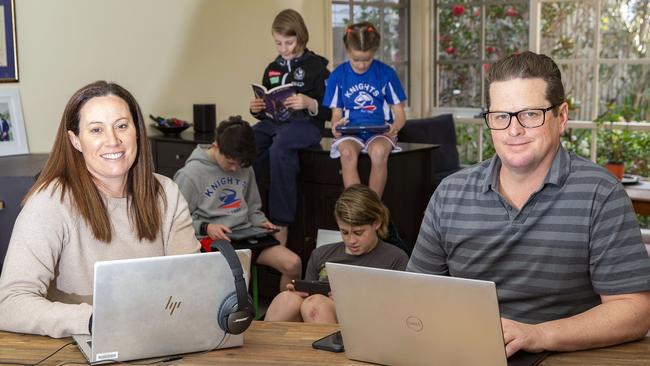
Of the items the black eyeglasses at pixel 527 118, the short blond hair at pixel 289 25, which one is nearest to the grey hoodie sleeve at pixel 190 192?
the short blond hair at pixel 289 25

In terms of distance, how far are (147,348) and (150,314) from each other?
8cm

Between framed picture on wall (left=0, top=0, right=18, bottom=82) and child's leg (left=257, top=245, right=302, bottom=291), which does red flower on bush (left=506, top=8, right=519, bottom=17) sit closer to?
child's leg (left=257, top=245, right=302, bottom=291)

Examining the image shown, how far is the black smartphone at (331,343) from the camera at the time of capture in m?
2.07

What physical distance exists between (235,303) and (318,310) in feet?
5.29

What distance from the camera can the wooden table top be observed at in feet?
6.40

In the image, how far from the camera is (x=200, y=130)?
19.6ft

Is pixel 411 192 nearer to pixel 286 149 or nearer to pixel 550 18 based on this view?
pixel 286 149

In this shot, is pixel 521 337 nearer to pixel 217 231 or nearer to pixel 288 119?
pixel 217 231

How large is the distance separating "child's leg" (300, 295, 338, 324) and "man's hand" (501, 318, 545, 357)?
172 cm

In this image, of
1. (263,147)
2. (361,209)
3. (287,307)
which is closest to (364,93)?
(263,147)

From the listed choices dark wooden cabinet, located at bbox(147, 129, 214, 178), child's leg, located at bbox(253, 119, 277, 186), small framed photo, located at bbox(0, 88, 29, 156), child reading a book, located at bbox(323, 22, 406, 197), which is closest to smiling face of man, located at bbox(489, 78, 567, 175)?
child reading a book, located at bbox(323, 22, 406, 197)

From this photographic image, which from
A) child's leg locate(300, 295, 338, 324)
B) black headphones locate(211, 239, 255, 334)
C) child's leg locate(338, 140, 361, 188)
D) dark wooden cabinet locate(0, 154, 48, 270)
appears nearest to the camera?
black headphones locate(211, 239, 255, 334)

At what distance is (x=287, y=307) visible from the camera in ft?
12.4

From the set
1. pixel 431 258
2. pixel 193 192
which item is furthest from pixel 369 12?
pixel 431 258
